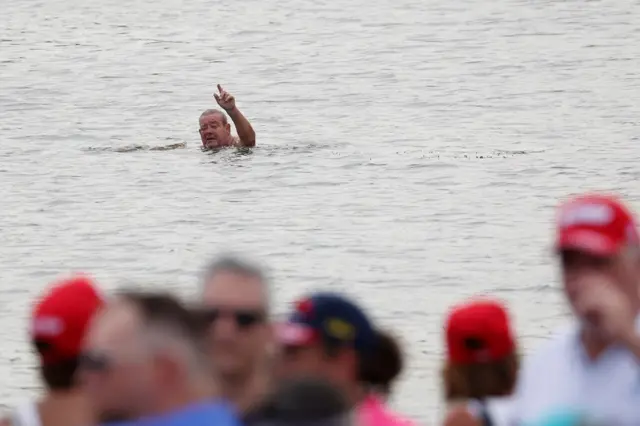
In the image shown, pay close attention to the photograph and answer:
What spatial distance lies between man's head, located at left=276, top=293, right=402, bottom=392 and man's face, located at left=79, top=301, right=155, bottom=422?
0.99 metres

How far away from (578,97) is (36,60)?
13255mm

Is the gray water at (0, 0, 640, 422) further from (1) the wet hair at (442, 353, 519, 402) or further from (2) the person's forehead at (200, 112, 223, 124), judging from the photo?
(1) the wet hair at (442, 353, 519, 402)

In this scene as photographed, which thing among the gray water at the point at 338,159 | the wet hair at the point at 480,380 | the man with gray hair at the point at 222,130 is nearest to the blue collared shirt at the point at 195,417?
the wet hair at the point at 480,380

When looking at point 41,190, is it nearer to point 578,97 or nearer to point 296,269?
point 296,269

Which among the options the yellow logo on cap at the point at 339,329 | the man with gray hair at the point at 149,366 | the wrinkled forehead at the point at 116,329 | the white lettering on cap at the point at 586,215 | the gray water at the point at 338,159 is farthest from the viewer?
the gray water at the point at 338,159

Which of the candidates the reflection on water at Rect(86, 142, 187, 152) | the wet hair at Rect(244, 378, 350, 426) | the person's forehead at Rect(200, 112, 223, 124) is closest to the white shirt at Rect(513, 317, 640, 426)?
the wet hair at Rect(244, 378, 350, 426)

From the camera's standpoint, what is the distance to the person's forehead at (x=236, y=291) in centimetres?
620

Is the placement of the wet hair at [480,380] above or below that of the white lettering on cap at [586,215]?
below

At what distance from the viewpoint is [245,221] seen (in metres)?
20.9

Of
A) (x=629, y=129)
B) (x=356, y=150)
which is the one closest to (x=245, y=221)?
(x=356, y=150)

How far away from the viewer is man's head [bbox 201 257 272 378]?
6.20 m

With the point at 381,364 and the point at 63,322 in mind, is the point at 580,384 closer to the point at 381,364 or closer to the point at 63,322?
the point at 381,364

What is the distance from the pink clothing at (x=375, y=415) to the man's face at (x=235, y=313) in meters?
0.42

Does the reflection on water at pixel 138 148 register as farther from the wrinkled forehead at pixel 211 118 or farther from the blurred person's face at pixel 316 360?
the blurred person's face at pixel 316 360
